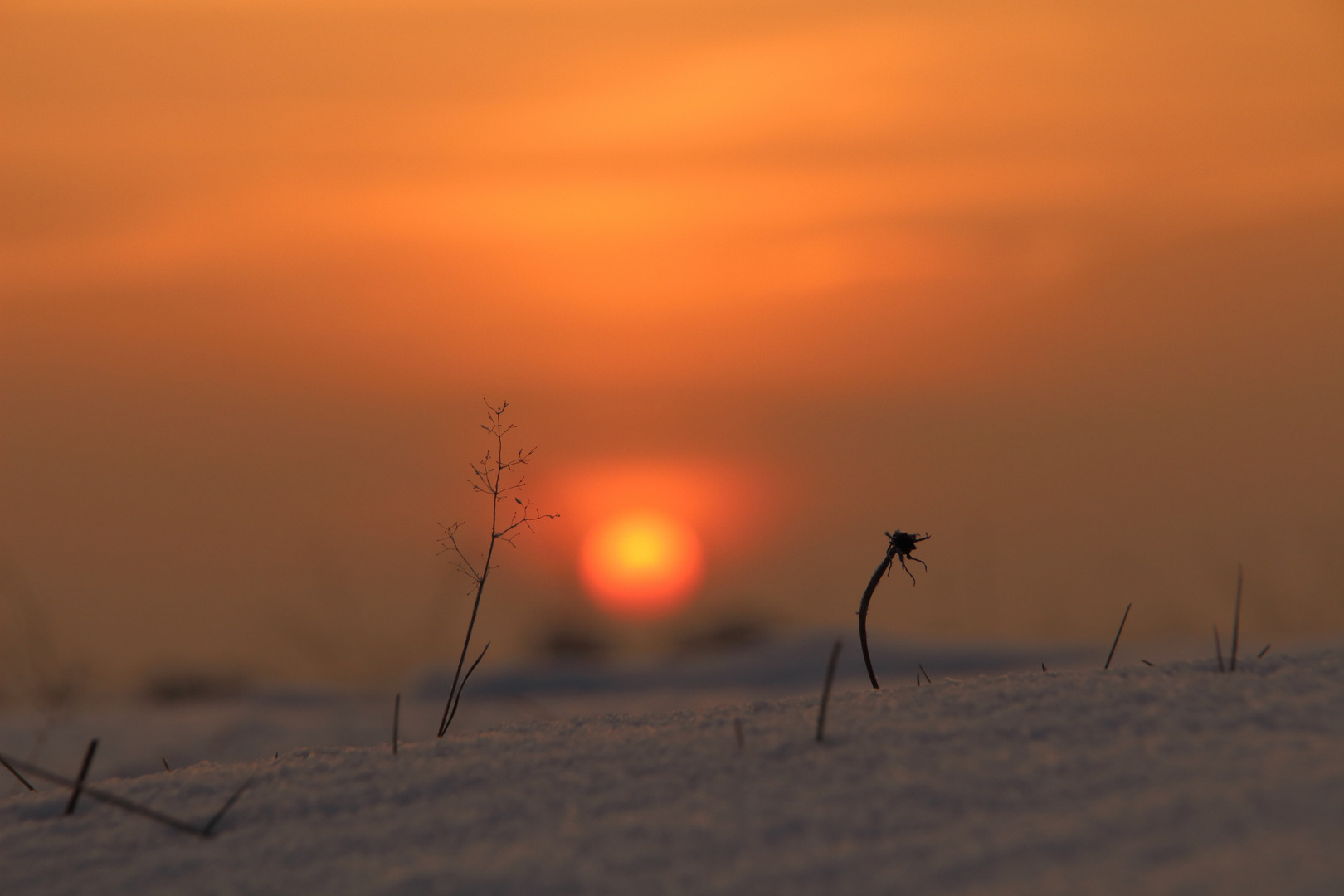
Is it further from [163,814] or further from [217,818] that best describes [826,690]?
[163,814]

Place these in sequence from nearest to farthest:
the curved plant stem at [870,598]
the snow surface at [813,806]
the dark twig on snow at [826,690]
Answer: the snow surface at [813,806], the dark twig on snow at [826,690], the curved plant stem at [870,598]

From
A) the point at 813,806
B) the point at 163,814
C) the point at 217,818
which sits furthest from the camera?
the point at 163,814

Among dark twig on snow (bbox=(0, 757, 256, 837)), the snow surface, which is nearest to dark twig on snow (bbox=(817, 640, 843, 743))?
the snow surface

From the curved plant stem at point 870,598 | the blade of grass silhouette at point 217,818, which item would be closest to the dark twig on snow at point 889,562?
the curved plant stem at point 870,598

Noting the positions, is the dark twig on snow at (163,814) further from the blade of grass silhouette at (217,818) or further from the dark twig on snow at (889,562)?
the dark twig on snow at (889,562)

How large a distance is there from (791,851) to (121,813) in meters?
1.03

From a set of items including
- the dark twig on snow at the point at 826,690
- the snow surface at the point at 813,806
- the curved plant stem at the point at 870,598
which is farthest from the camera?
the curved plant stem at the point at 870,598

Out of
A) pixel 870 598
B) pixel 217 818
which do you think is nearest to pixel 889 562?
pixel 870 598

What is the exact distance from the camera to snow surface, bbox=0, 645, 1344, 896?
1.24 m

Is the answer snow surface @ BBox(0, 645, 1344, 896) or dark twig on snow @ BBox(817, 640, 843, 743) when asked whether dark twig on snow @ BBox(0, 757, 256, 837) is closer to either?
snow surface @ BBox(0, 645, 1344, 896)

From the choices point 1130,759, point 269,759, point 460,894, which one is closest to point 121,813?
point 269,759

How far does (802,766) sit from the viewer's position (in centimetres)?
156

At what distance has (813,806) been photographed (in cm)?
142

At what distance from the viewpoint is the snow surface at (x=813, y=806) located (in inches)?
48.7
